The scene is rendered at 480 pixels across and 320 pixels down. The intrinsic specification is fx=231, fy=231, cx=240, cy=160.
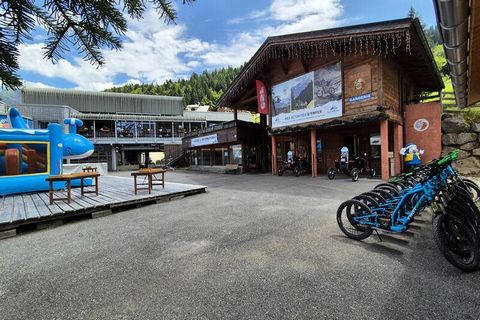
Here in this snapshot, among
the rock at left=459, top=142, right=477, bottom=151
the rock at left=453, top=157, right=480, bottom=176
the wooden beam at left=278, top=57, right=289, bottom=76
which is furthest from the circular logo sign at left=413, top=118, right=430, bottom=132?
the wooden beam at left=278, top=57, right=289, bottom=76

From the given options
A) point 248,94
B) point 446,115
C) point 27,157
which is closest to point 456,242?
point 27,157

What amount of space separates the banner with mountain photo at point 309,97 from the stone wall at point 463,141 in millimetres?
5499

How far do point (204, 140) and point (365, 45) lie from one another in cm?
1371

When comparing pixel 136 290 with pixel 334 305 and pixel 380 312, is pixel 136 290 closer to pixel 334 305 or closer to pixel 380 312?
pixel 334 305

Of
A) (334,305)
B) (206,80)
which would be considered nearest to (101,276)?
(334,305)

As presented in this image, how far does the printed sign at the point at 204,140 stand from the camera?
61.7ft

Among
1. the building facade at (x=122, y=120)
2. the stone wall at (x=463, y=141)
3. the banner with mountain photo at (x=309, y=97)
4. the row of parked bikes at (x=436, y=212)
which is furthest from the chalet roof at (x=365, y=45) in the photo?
the building facade at (x=122, y=120)

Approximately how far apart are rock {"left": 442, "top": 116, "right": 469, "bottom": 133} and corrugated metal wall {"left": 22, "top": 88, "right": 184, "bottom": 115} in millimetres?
36049

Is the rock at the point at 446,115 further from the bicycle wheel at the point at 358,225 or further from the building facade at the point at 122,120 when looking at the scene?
the building facade at the point at 122,120

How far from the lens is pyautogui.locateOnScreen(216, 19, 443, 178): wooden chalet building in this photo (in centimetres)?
966

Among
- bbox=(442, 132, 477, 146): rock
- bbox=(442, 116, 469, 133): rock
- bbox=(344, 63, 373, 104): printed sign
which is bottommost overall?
bbox=(442, 132, 477, 146): rock

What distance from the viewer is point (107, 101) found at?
36969mm

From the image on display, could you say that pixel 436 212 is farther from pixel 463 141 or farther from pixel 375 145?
pixel 463 141

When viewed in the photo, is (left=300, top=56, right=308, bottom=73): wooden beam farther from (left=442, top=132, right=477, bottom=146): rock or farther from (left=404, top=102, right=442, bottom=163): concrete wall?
(left=442, top=132, right=477, bottom=146): rock
